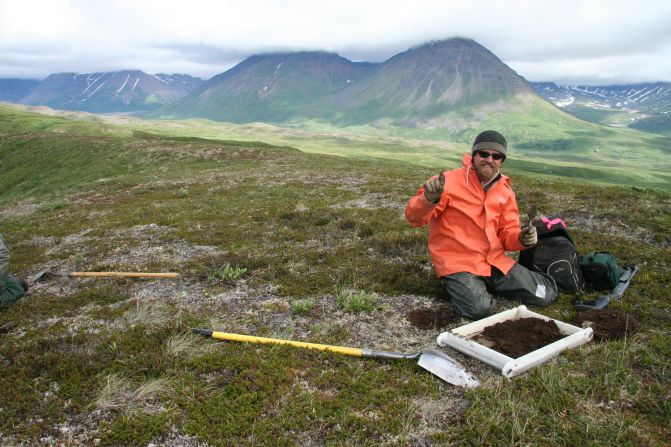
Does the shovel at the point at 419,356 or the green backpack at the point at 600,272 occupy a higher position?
the green backpack at the point at 600,272

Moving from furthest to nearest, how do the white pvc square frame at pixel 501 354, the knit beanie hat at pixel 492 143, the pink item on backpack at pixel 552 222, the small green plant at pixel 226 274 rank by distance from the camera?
the small green plant at pixel 226 274 → the pink item on backpack at pixel 552 222 → the knit beanie hat at pixel 492 143 → the white pvc square frame at pixel 501 354

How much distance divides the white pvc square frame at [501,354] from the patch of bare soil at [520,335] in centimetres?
13

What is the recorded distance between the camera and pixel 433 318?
28.8ft

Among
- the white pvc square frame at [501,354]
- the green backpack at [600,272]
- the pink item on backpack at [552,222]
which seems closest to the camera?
the white pvc square frame at [501,354]

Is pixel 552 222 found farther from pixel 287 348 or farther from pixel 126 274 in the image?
pixel 126 274

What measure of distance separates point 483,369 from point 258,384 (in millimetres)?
3516

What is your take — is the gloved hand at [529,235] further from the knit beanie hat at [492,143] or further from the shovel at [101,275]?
the shovel at [101,275]

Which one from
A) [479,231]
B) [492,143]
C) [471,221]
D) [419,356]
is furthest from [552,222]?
[419,356]

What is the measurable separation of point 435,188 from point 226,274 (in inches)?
236

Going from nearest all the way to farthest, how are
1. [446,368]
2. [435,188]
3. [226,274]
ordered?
[446,368], [435,188], [226,274]

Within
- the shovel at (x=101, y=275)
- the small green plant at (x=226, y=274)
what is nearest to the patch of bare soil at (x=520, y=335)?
the small green plant at (x=226, y=274)

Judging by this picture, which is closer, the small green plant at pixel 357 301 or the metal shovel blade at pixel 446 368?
the metal shovel blade at pixel 446 368

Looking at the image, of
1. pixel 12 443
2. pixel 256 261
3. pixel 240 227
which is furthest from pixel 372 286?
pixel 240 227

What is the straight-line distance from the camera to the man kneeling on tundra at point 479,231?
29.2 feet
